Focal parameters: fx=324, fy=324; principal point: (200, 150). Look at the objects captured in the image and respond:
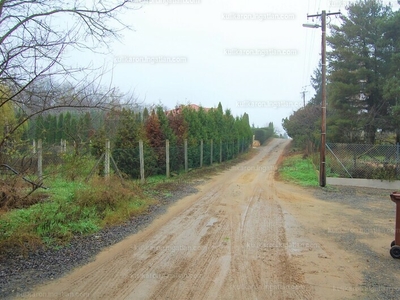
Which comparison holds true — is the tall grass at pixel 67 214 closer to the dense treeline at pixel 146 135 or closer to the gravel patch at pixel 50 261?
the gravel patch at pixel 50 261

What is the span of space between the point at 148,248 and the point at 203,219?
243cm

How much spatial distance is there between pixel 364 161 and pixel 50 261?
13470 mm

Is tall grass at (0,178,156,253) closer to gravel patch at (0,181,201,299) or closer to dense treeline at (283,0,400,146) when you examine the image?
gravel patch at (0,181,201,299)

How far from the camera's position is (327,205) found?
10.3 meters

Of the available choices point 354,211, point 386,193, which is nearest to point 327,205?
point 354,211

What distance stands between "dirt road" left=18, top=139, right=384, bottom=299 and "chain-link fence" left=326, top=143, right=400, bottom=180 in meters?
6.54

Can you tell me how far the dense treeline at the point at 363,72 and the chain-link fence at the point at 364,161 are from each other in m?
5.91

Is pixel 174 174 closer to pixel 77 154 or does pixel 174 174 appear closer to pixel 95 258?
pixel 77 154

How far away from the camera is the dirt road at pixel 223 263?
4102 mm

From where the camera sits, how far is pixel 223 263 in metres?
5.05

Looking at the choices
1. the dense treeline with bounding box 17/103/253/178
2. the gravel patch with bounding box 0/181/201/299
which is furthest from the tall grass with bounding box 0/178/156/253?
the dense treeline with bounding box 17/103/253/178

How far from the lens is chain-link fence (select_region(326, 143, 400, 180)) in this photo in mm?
13664

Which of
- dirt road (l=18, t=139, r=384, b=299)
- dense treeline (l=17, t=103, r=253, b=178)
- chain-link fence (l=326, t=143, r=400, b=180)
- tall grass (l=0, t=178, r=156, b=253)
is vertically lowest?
dirt road (l=18, t=139, r=384, b=299)

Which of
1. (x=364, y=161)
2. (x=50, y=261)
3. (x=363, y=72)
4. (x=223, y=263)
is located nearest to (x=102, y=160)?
(x=50, y=261)
